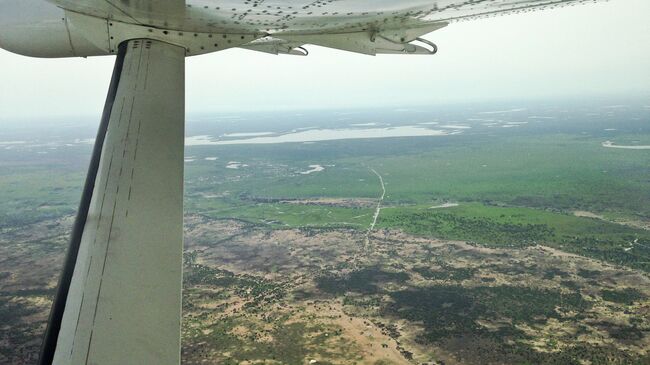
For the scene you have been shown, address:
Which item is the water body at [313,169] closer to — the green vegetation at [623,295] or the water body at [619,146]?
the green vegetation at [623,295]

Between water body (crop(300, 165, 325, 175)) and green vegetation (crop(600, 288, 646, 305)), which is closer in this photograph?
green vegetation (crop(600, 288, 646, 305))

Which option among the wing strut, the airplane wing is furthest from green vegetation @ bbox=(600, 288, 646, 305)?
the wing strut

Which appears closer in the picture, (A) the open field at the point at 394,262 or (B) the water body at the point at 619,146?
(A) the open field at the point at 394,262

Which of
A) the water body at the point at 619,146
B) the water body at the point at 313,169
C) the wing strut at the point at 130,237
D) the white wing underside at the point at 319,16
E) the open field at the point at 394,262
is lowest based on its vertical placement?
the open field at the point at 394,262

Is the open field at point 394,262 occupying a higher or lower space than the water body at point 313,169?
lower

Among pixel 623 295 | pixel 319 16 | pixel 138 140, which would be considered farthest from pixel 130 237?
pixel 623 295

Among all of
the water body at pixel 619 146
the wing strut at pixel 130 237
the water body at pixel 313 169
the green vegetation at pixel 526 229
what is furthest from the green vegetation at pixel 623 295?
the water body at pixel 619 146

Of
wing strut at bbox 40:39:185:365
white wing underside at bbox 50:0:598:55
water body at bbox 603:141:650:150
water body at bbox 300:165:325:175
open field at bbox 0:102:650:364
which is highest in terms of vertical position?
white wing underside at bbox 50:0:598:55

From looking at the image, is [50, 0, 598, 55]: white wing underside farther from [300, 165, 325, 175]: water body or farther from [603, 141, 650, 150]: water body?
[603, 141, 650, 150]: water body
